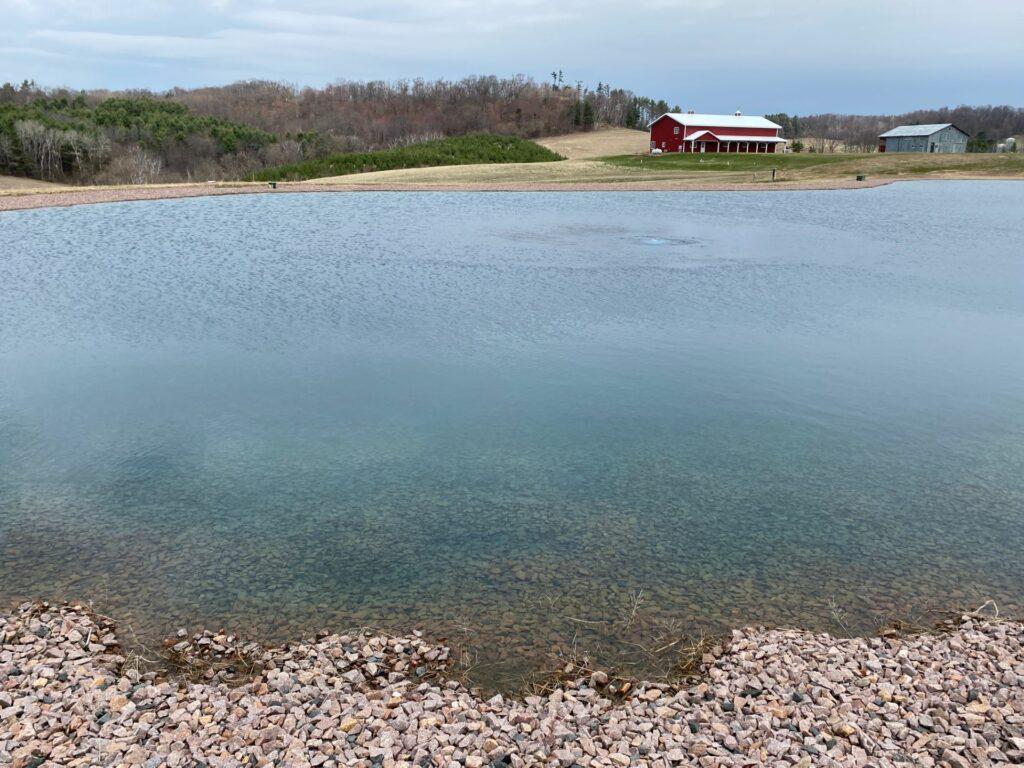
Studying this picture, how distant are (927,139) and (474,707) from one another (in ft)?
305

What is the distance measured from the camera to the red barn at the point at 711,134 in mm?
82625

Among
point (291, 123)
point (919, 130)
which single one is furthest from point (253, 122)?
point (919, 130)

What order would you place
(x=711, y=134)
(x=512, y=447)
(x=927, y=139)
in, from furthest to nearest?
(x=927, y=139) < (x=711, y=134) < (x=512, y=447)

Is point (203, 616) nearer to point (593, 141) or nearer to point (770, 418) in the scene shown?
point (770, 418)

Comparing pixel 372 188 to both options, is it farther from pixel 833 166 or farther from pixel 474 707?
pixel 474 707

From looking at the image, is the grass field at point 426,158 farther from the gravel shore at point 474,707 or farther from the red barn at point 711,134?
the gravel shore at point 474,707

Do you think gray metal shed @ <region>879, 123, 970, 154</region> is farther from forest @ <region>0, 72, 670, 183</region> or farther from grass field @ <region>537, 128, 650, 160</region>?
forest @ <region>0, 72, 670, 183</region>

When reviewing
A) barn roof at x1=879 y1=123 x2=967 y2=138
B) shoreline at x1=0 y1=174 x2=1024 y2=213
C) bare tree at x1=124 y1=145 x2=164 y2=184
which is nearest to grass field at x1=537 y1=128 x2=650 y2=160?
barn roof at x1=879 y1=123 x2=967 y2=138

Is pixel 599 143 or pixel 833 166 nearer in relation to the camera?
pixel 833 166

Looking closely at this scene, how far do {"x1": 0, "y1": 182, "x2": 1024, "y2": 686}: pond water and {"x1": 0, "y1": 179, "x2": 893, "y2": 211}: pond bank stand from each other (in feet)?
69.6

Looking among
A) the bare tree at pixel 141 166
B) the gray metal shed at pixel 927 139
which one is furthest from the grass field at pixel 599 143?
the bare tree at pixel 141 166

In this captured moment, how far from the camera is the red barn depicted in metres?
82.6

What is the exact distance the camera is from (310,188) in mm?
48156

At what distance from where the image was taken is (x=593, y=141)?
103812 millimetres
